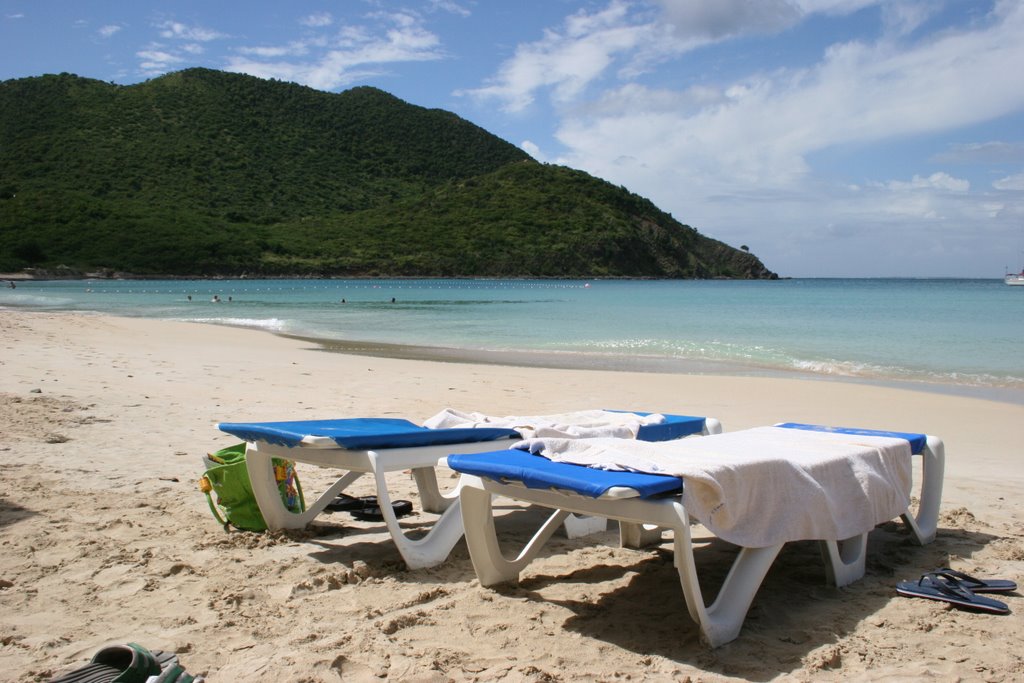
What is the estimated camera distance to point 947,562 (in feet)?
13.2

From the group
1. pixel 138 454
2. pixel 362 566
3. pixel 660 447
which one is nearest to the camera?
pixel 660 447

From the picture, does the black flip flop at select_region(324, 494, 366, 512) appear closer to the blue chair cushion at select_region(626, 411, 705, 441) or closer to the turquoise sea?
the blue chair cushion at select_region(626, 411, 705, 441)

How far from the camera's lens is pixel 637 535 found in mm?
4242

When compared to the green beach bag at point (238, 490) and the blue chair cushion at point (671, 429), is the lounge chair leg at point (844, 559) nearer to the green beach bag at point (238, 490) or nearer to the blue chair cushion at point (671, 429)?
the blue chair cushion at point (671, 429)

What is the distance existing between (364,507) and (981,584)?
319 cm

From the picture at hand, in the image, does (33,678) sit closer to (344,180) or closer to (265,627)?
(265,627)

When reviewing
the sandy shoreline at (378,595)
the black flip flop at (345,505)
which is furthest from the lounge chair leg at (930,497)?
the black flip flop at (345,505)

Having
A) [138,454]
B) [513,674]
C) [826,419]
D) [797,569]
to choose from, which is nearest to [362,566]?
[513,674]

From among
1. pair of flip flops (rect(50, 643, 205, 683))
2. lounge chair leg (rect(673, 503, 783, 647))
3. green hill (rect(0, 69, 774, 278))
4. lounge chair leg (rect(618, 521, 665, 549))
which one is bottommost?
lounge chair leg (rect(618, 521, 665, 549))

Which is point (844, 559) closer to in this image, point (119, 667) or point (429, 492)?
point (429, 492)

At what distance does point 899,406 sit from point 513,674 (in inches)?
315

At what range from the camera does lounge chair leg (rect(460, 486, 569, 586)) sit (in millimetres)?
3507

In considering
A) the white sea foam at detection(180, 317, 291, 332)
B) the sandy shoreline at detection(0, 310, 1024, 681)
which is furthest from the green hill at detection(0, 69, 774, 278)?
the sandy shoreline at detection(0, 310, 1024, 681)

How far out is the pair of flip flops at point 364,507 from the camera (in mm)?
4719
